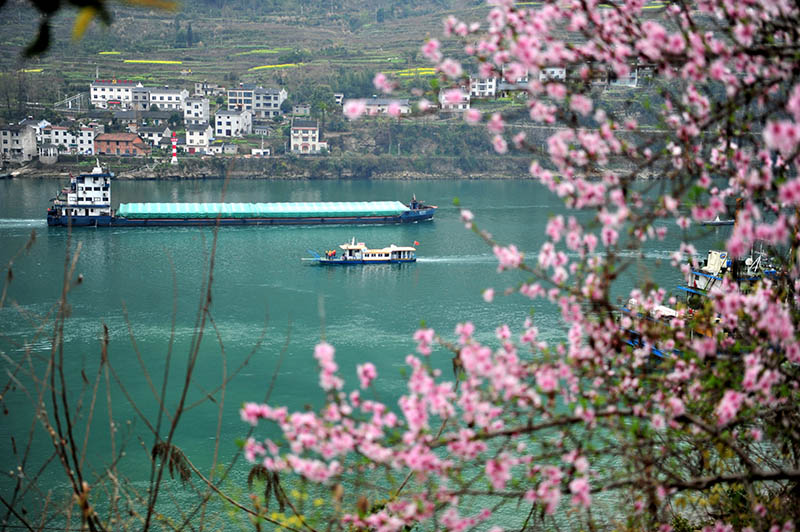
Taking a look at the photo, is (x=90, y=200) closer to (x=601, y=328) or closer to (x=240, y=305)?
(x=240, y=305)

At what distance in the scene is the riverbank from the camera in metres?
28.9

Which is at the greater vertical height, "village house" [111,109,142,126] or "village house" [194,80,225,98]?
"village house" [194,80,225,98]

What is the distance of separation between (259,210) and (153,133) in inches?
514

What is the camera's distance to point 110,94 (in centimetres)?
3619

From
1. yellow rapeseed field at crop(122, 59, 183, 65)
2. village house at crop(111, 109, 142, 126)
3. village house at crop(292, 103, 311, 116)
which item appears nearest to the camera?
village house at crop(111, 109, 142, 126)

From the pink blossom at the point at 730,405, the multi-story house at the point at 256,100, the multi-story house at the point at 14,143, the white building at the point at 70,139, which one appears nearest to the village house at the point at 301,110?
the multi-story house at the point at 256,100

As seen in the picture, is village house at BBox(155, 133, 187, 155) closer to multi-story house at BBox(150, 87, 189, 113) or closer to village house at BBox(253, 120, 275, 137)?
village house at BBox(253, 120, 275, 137)

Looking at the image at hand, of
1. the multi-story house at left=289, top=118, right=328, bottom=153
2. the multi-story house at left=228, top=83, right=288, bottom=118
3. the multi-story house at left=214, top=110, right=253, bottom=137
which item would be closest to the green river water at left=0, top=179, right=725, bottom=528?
the multi-story house at left=289, top=118, right=328, bottom=153

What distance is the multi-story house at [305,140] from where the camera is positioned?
32656 millimetres

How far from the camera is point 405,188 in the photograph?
28391mm

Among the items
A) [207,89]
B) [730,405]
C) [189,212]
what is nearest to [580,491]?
[730,405]

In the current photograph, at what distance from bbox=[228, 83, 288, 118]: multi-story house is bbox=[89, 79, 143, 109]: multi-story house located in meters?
4.26

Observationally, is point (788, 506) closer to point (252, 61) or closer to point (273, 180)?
point (273, 180)

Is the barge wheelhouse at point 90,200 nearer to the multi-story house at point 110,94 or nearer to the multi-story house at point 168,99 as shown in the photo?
the multi-story house at point 168,99
